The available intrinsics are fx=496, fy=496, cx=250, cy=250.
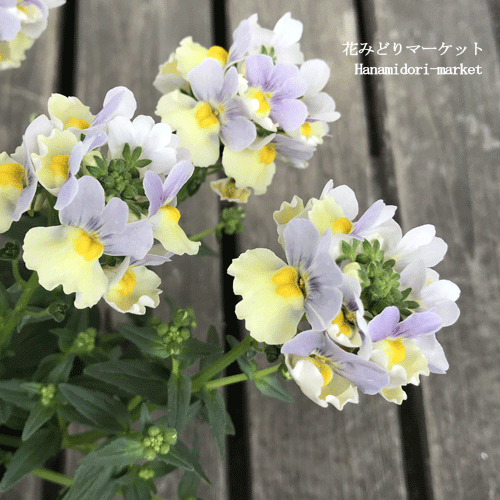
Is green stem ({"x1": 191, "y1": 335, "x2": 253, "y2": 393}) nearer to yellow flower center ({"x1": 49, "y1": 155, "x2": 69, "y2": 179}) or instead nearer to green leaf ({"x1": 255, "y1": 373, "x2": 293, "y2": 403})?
green leaf ({"x1": 255, "y1": 373, "x2": 293, "y2": 403})

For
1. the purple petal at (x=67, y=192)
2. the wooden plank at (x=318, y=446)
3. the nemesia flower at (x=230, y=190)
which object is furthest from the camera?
the wooden plank at (x=318, y=446)

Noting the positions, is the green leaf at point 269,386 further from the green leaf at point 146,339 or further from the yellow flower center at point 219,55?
the yellow flower center at point 219,55

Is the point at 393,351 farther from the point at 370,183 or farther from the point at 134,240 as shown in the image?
the point at 370,183

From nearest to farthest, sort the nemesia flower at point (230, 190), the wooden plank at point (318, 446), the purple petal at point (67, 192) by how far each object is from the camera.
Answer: the purple petal at point (67, 192) < the nemesia flower at point (230, 190) < the wooden plank at point (318, 446)

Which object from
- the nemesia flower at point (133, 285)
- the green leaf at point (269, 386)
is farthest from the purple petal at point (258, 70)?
the green leaf at point (269, 386)

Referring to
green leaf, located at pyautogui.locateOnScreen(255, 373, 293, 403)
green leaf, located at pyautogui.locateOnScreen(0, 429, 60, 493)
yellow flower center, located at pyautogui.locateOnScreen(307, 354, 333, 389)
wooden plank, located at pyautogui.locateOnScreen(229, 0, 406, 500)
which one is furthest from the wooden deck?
yellow flower center, located at pyautogui.locateOnScreen(307, 354, 333, 389)

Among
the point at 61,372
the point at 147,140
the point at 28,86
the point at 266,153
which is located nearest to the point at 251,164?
the point at 266,153

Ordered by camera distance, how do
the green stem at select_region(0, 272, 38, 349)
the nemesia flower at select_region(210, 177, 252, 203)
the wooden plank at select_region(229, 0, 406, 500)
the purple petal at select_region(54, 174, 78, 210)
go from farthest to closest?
the wooden plank at select_region(229, 0, 406, 500), the nemesia flower at select_region(210, 177, 252, 203), the green stem at select_region(0, 272, 38, 349), the purple petal at select_region(54, 174, 78, 210)
